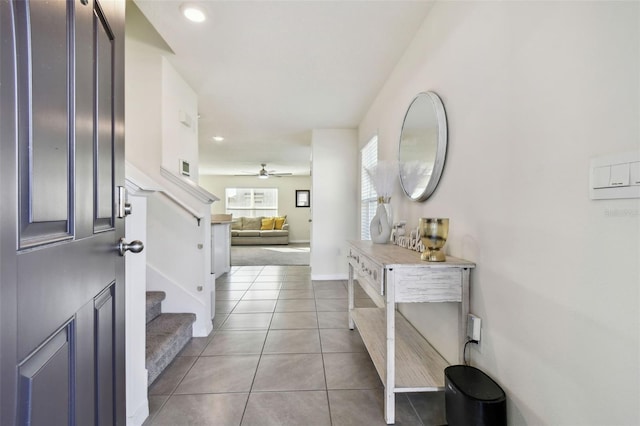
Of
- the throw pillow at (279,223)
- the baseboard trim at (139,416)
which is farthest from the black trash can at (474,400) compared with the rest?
the throw pillow at (279,223)

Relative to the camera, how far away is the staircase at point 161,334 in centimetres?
179

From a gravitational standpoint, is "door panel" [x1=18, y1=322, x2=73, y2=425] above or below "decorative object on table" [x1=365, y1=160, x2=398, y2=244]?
below

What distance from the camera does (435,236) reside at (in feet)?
4.50

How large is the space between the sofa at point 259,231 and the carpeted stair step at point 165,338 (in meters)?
6.50

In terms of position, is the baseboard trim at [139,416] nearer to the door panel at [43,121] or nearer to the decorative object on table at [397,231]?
the door panel at [43,121]

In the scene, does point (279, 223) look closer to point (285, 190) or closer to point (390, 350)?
point (285, 190)

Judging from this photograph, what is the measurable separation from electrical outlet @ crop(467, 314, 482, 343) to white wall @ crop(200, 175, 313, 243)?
8729mm

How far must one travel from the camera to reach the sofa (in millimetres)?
8859

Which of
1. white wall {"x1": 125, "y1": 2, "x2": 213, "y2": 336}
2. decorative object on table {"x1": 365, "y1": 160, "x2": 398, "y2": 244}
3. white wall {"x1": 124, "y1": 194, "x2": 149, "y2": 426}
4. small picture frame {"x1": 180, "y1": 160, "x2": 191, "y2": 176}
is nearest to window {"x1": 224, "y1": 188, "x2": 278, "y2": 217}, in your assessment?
small picture frame {"x1": 180, "y1": 160, "x2": 191, "y2": 176}

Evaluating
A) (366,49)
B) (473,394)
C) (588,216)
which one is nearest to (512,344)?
(473,394)

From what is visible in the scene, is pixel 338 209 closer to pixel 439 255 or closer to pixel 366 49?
pixel 366 49

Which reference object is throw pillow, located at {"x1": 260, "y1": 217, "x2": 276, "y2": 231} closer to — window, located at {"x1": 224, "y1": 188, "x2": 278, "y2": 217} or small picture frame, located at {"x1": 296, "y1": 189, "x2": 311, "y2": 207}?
window, located at {"x1": 224, "y1": 188, "x2": 278, "y2": 217}

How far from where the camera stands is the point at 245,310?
3059mm

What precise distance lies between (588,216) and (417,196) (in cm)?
113
